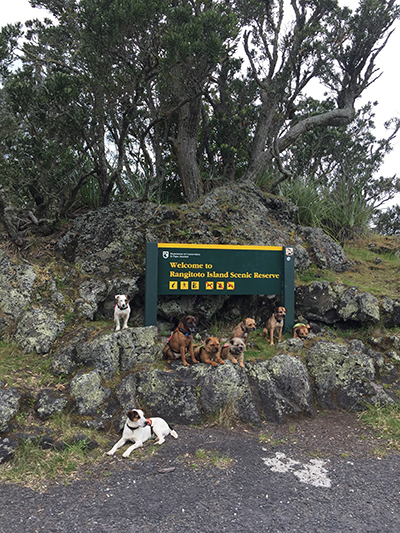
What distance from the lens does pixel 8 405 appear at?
465 cm

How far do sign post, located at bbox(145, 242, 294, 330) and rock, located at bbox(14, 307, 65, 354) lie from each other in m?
1.62

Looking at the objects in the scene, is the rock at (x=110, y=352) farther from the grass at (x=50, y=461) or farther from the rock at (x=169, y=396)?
the grass at (x=50, y=461)

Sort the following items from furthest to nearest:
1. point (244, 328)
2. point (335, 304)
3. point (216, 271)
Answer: point (335, 304), point (216, 271), point (244, 328)

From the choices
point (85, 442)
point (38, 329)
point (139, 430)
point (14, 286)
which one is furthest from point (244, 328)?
point (14, 286)

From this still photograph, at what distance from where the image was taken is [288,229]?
961cm

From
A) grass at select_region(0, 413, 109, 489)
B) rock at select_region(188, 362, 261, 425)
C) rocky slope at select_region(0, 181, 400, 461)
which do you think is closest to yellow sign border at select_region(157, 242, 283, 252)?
rocky slope at select_region(0, 181, 400, 461)

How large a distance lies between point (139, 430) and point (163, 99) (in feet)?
21.3

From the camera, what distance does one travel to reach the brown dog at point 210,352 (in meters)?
5.68

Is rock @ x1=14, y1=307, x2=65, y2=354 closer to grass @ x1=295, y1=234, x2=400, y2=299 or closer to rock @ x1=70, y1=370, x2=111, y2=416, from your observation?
rock @ x1=70, y1=370, x2=111, y2=416

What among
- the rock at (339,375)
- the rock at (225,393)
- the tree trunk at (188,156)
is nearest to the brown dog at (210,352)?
the rock at (225,393)

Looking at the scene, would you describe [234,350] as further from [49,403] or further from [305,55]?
[305,55]

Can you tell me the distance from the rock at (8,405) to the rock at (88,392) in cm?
72

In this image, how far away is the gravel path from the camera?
10.9ft

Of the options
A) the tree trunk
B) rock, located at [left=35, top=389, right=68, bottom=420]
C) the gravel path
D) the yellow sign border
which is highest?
the tree trunk
